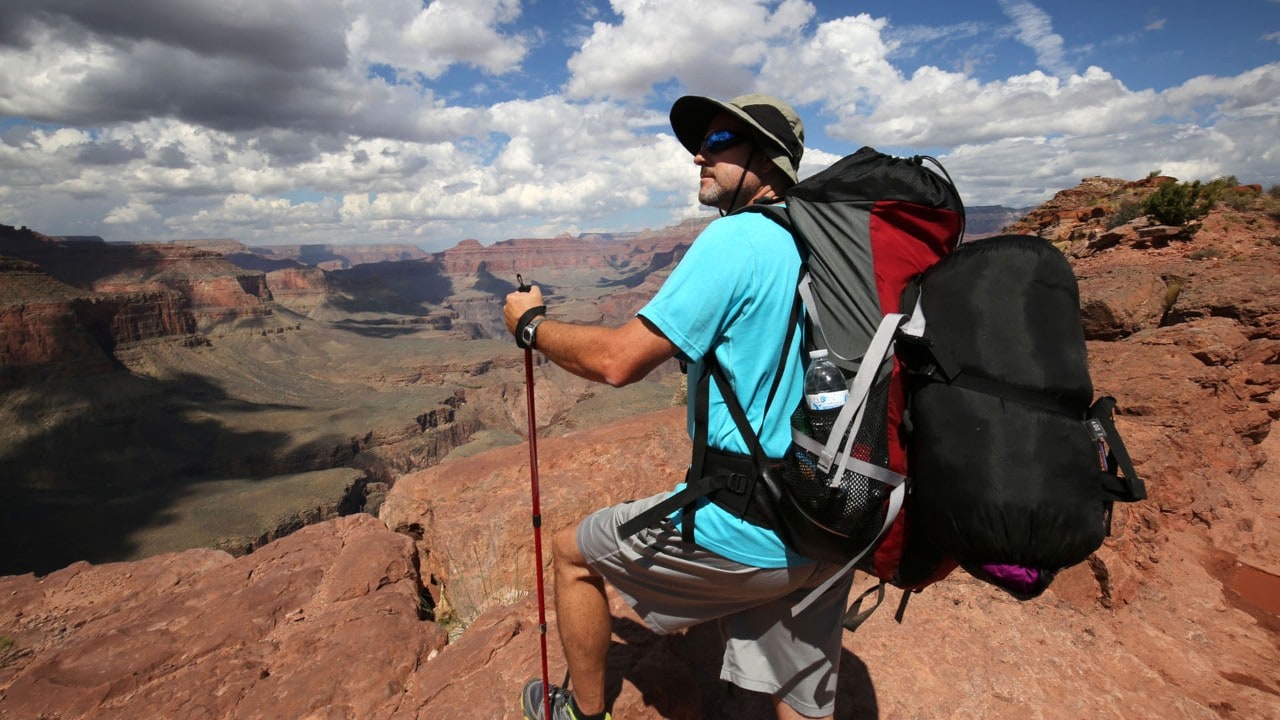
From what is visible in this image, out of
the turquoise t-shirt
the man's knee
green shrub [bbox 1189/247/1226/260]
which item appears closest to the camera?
the turquoise t-shirt

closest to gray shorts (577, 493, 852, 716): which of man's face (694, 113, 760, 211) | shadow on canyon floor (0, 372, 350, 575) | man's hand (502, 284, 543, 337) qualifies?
man's hand (502, 284, 543, 337)

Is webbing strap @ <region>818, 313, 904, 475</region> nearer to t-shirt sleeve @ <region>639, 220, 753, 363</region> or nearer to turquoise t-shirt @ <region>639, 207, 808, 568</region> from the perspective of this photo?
turquoise t-shirt @ <region>639, 207, 808, 568</region>

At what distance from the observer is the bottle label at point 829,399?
4.49 ft

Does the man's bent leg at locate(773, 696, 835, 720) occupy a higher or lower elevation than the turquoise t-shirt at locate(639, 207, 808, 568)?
lower

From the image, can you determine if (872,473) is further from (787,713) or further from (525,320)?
(525,320)

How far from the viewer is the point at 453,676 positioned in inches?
110

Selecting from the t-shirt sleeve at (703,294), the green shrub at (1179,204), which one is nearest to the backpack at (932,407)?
the t-shirt sleeve at (703,294)

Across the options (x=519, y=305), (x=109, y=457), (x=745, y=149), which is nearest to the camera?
(x=745, y=149)

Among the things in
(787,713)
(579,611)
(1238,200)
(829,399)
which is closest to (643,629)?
(579,611)

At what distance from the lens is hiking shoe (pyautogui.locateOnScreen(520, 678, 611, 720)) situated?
2217 millimetres

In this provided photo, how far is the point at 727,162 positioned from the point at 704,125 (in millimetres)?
249

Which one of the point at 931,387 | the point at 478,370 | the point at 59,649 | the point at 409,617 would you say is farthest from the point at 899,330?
the point at 478,370

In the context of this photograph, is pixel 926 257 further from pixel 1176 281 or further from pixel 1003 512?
pixel 1176 281

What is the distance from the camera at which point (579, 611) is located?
2006 mm
